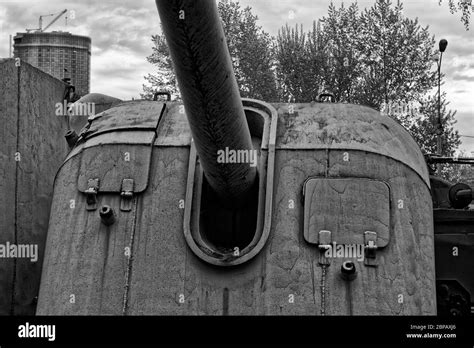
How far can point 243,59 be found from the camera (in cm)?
3356

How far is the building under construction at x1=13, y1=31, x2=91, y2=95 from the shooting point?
16.7 meters

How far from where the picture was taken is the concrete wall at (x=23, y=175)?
779 centimetres

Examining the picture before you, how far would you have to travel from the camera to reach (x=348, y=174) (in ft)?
22.6

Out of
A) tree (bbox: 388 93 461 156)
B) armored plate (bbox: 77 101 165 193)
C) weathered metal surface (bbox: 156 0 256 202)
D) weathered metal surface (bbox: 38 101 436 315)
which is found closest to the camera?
weathered metal surface (bbox: 156 0 256 202)

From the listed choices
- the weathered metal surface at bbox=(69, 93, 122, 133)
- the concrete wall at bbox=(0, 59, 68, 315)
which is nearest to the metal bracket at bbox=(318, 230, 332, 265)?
the concrete wall at bbox=(0, 59, 68, 315)

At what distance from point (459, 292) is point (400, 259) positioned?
1514 millimetres

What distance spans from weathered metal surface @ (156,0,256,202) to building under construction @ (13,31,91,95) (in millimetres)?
10339

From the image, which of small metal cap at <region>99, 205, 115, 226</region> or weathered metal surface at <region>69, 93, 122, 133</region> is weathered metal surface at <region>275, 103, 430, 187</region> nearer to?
small metal cap at <region>99, 205, 115, 226</region>

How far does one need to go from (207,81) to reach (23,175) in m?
3.18

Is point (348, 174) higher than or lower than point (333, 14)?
lower

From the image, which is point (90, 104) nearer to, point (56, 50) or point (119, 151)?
point (119, 151)

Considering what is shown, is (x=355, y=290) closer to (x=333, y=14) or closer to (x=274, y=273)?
(x=274, y=273)

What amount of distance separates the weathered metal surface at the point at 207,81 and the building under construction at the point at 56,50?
10339 mm
